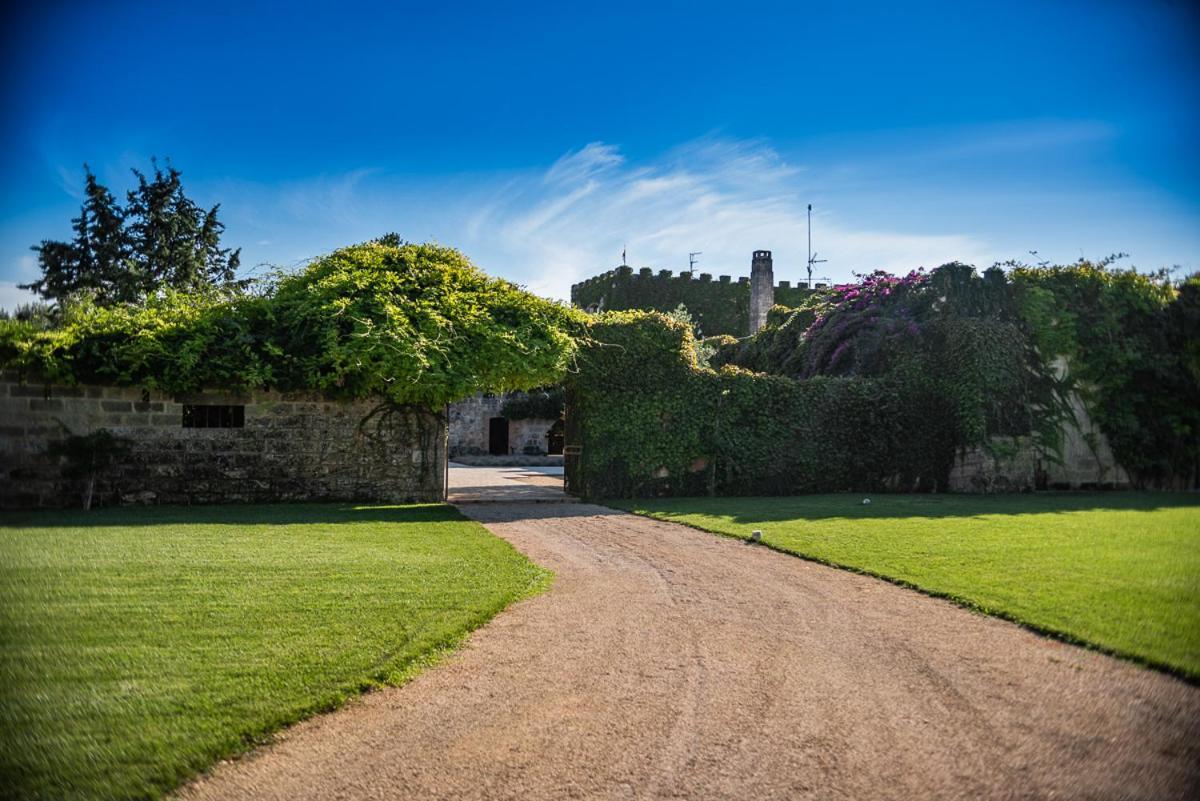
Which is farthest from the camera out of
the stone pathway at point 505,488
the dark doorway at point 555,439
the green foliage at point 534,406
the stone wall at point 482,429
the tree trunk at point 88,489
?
the dark doorway at point 555,439

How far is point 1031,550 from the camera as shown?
7.75m

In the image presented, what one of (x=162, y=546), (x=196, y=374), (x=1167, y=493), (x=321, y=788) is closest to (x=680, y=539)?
(x=162, y=546)

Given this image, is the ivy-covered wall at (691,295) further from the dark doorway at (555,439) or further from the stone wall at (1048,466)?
the stone wall at (1048,466)

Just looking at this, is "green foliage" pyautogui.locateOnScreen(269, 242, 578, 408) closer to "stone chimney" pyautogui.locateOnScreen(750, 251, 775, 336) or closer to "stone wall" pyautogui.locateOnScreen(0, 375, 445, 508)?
"stone wall" pyautogui.locateOnScreen(0, 375, 445, 508)

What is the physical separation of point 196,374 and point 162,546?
17.0 feet

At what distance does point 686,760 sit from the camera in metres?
3.13

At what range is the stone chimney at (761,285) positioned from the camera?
36188 mm

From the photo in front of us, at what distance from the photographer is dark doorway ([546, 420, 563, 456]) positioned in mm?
32281

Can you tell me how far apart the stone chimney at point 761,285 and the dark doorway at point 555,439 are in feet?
38.0

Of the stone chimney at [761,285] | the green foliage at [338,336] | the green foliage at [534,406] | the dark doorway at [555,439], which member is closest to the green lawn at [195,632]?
the green foliage at [338,336]

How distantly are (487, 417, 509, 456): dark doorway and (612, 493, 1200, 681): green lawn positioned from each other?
18732 millimetres

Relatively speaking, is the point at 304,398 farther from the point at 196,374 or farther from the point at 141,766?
the point at 141,766

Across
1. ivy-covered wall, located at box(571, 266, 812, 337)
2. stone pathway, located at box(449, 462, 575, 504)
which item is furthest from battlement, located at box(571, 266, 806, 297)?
stone pathway, located at box(449, 462, 575, 504)

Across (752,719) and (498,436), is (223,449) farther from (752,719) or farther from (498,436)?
(498,436)
